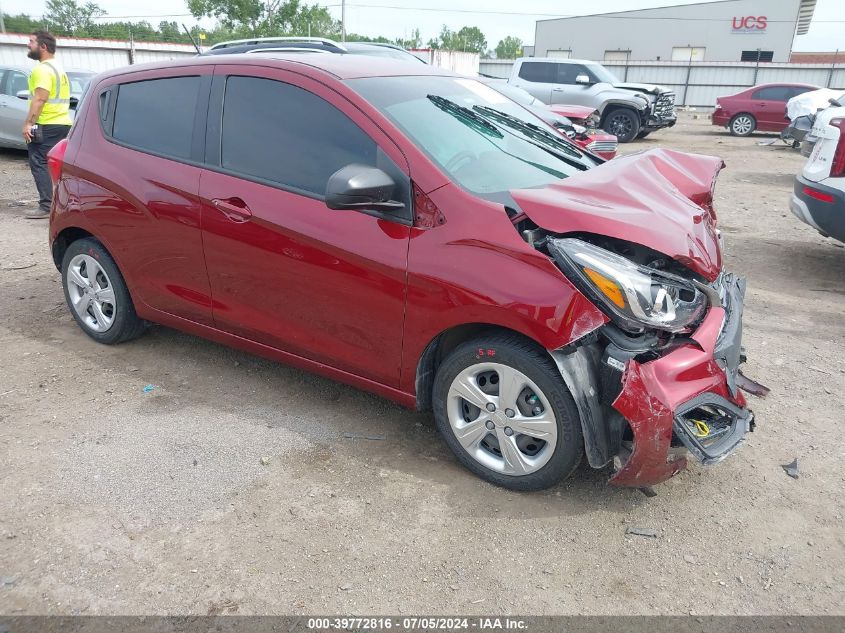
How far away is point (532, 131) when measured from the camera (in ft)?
12.6

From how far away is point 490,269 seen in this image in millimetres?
2744

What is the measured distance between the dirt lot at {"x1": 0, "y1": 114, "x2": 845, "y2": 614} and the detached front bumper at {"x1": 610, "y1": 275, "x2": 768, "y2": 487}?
35 centimetres

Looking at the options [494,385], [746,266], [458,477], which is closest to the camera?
[494,385]

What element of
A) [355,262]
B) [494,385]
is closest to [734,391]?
[494,385]

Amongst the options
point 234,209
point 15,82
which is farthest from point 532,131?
point 15,82

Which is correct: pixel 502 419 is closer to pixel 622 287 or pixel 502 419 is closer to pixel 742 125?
pixel 622 287

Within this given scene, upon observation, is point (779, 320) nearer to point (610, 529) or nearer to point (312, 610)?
point (610, 529)

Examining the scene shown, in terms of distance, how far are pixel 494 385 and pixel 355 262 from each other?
838 millimetres

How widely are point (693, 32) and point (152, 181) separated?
4521 cm

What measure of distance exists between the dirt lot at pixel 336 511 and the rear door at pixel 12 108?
29.5 feet

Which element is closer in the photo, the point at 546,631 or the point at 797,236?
the point at 546,631

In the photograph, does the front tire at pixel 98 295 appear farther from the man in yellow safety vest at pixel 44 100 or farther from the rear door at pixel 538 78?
the rear door at pixel 538 78

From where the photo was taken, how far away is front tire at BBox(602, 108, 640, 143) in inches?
658

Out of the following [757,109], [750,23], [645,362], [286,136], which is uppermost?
[750,23]
